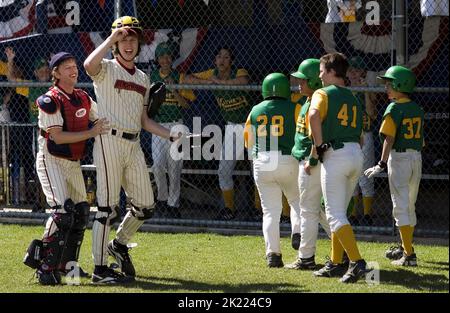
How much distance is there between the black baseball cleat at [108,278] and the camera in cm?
749

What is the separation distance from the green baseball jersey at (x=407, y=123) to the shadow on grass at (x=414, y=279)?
1.10 m

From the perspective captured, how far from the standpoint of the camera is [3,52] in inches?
471

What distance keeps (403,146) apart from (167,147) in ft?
10.8

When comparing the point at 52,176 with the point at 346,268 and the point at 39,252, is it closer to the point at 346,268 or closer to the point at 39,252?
the point at 39,252

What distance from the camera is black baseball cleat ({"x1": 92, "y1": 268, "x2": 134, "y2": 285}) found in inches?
295

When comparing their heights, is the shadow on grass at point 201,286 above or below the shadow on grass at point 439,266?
above

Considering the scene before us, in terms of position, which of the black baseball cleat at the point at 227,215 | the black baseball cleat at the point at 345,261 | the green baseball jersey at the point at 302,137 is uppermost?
the green baseball jersey at the point at 302,137

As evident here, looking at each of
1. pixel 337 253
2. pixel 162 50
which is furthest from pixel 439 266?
pixel 162 50

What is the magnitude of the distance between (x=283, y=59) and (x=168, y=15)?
1513mm

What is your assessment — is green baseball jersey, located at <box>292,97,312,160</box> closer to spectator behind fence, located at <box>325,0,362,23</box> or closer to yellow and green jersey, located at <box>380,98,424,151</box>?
yellow and green jersey, located at <box>380,98,424,151</box>

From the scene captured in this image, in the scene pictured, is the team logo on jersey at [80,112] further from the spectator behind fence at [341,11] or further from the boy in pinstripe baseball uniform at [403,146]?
the spectator behind fence at [341,11]

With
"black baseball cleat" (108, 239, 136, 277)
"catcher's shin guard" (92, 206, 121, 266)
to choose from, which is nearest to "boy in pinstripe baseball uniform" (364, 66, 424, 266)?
"black baseball cleat" (108, 239, 136, 277)

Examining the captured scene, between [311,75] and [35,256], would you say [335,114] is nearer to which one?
[311,75]

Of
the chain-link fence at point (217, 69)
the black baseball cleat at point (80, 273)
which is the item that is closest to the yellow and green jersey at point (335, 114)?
the black baseball cleat at point (80, 273)
